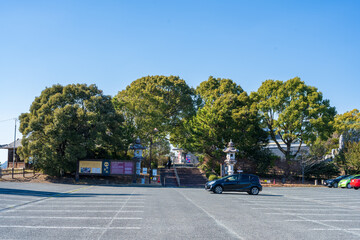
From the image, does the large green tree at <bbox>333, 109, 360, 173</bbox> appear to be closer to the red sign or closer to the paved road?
the red sign

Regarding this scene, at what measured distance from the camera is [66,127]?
29703 millimetres

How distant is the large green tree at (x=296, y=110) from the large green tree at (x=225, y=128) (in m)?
2.83

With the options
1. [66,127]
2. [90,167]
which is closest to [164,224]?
[66,127]

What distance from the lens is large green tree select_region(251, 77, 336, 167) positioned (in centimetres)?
3872

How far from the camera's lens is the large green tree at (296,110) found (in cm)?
3872

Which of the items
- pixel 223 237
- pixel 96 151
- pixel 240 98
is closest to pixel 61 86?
pixel 96 151

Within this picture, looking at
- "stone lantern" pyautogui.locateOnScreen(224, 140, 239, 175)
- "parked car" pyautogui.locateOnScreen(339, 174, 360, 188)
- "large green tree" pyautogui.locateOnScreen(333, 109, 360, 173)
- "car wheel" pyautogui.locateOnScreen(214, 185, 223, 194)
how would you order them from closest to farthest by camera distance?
"car wheel" pyautogui.locateOnScreen(214, 185, 223, 194) → "parked car" pyautogui.locateOnScreen(339, 174, 360, 188) → "stone lantern" pyautogui.locateOnScreen(224, 140, 239, 175) → "large green tree" pyautogui.locateOnScreen(333, 109, 360, 173)

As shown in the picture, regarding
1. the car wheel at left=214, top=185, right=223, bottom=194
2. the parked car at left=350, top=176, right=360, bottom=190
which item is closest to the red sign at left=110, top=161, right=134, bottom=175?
the car wheel at left=214, top=185, right=223, bottom=194

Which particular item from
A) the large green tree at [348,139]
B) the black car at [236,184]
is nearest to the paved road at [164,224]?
the black car at [236,184]

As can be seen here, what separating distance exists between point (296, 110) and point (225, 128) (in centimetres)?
929

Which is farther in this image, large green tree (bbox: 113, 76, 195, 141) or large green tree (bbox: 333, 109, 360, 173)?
large green tree (bbox: 333, 109, 360, 173)

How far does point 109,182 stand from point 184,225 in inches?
1013

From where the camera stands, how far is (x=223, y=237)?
23.8ft

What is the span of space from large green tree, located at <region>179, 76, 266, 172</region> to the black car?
16379 millimetres
